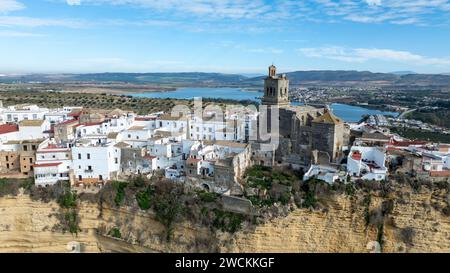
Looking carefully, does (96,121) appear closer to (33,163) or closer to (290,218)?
(33,163)

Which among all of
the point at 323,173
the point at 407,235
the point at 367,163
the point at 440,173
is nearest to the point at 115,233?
the point at 323,173

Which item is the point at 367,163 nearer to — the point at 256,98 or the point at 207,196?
the point at 207,196

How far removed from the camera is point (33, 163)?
25.9 meters

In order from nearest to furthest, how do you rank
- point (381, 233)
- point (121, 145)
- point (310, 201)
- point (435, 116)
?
point (381, 233) < point (310, 201) < point (121, 145) < point (435, 116)

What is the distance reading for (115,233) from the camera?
2352 centimetres

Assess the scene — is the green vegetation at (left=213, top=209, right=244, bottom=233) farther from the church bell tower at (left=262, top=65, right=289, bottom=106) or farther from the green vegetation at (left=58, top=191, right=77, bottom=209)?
the church bell tower at (left=262, top=65, right=289, bottom=106)

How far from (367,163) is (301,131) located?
511 cm

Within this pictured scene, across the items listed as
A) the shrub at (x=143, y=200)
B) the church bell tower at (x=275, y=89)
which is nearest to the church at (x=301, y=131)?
the church bell tower at (x=275, y=89)

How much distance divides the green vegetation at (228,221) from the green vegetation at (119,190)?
630 centimetres

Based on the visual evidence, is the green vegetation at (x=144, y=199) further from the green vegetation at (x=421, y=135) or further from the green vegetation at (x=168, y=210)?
the green vegetation at (x=421, y=135)

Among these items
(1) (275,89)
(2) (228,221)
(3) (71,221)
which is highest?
(1) (275,89)

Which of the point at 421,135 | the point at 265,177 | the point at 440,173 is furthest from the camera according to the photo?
the point at 421,135

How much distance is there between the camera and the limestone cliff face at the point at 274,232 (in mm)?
21484
